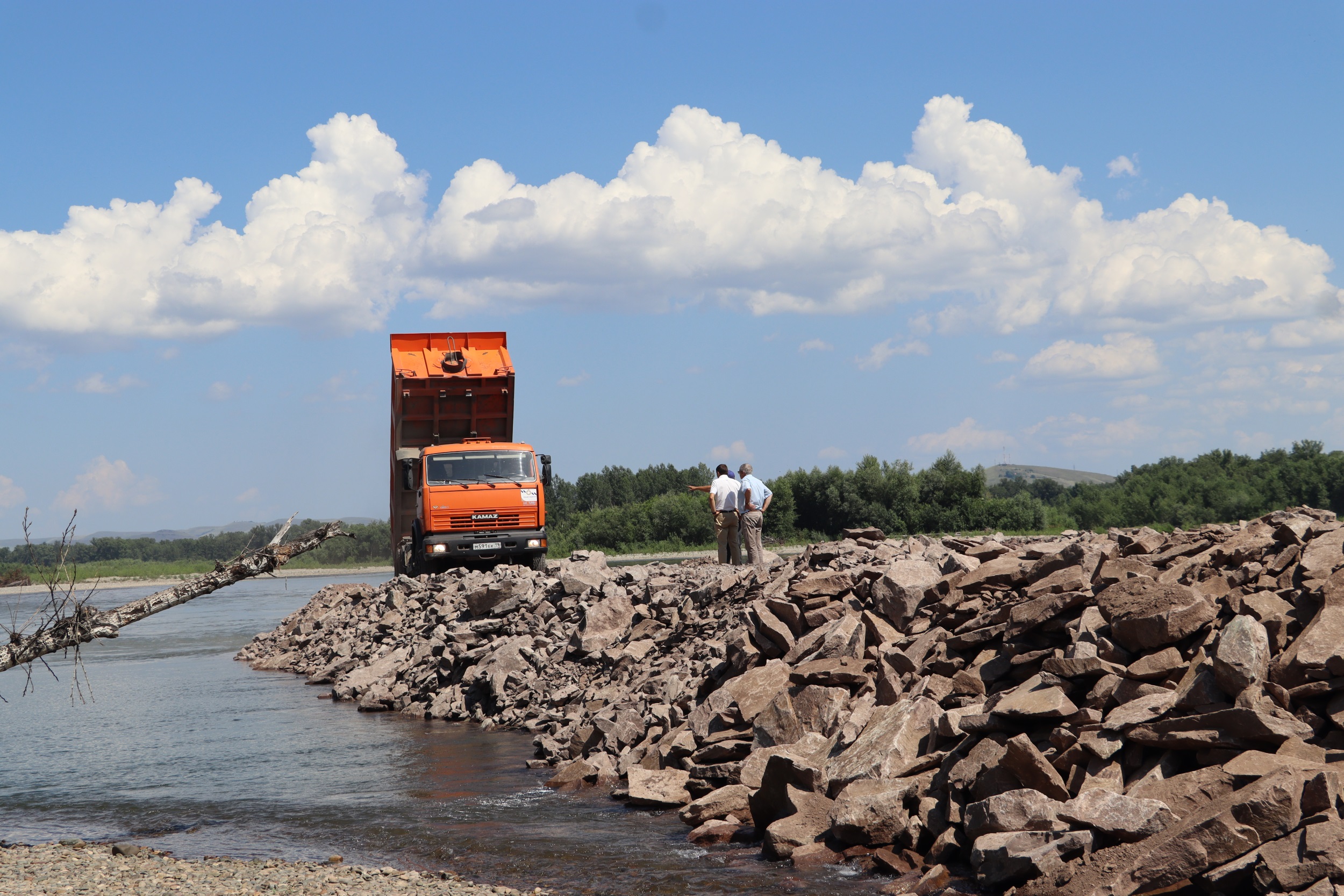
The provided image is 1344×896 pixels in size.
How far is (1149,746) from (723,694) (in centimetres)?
417

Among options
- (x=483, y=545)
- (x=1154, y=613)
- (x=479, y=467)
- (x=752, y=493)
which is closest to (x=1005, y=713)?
(x=1154, y=613)

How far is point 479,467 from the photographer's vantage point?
68.3 feet

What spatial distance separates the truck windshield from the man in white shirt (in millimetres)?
4526

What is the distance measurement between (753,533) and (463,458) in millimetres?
6246

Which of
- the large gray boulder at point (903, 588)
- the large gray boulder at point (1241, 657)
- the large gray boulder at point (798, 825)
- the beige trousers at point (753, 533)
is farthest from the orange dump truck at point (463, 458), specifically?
the large gray boulder at point (1241, 657)

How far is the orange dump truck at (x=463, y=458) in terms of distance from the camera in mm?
20609

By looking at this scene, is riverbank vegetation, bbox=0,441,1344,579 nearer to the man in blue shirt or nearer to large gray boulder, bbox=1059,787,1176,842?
the man in blue shirt

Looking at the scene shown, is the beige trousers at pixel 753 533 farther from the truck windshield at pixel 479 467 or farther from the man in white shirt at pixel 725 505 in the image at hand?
the truck windshield at pixel 479 467

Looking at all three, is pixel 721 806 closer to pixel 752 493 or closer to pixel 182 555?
pixel 752 493

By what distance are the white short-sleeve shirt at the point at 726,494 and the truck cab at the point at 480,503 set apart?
14.3 ft

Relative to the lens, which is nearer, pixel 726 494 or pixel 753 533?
pixel 726 494

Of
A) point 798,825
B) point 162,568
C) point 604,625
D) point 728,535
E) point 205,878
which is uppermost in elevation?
point 728,535

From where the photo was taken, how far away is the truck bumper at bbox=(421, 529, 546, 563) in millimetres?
20531

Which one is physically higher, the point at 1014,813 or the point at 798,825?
the point at 1014,813
